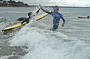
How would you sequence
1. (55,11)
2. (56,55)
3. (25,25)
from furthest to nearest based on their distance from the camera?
(25,25) < (55,11) < (56,55)

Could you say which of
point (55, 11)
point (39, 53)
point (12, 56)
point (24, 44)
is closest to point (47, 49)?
point (39, 53)

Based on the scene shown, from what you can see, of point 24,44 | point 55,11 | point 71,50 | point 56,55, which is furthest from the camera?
point 55,11

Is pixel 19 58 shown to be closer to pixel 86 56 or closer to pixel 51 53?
pixel 51 53

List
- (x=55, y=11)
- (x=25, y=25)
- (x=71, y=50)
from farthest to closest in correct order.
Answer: (x=25, y=25)
(x=55, y=11)
(x=71, y=50)

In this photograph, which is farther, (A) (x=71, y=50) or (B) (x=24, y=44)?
(B) (x=24, y=44)

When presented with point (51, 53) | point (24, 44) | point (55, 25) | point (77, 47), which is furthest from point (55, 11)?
point (51, 53)

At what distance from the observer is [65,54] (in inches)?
267

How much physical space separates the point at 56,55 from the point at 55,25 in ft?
20.3

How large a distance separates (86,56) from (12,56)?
11.1ft

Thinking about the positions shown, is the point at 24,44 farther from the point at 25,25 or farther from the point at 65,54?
the point at 25,25

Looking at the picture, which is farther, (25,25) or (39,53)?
(25,25)

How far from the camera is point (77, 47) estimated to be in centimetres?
775

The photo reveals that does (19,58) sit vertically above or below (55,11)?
below

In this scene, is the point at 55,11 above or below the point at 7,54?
above
